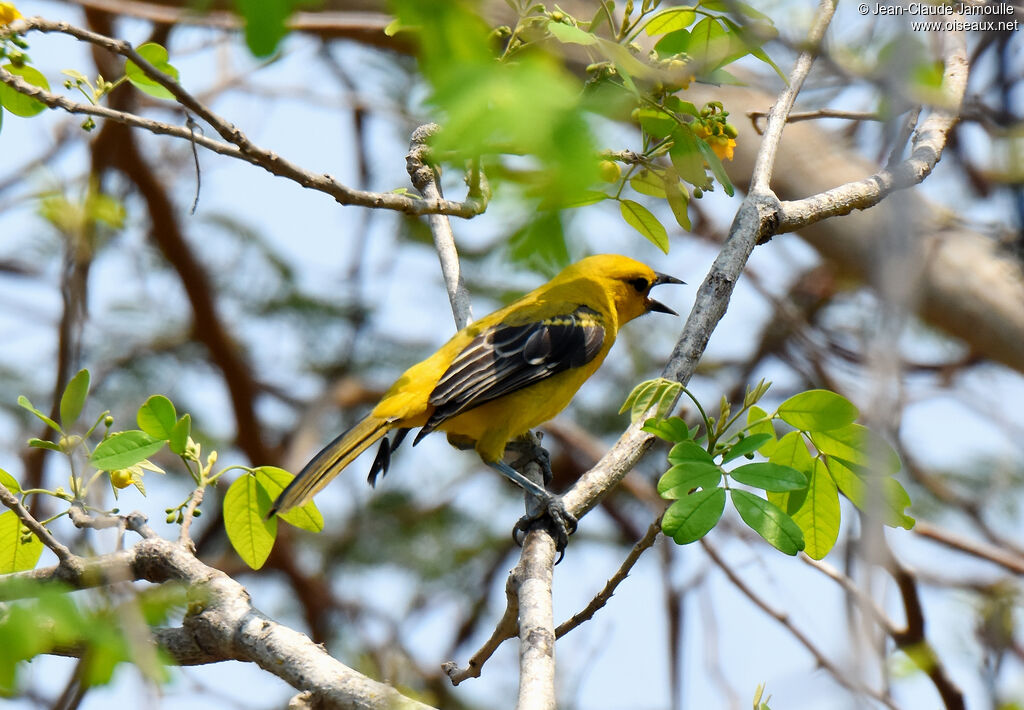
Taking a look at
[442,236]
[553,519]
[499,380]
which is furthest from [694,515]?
[499,380]

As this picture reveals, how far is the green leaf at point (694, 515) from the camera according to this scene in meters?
2.53

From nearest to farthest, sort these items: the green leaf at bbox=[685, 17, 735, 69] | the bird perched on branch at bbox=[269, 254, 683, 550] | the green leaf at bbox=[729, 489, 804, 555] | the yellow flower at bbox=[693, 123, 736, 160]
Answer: the green leaf at bbox=[729, 489, 804, 555]
the green leaf at bbox=[685, 17, 735, 69]
the yellow flower at bbox=[693, 123, 736, 160]
the bird perched on branch at bbox=[269, 254, 683, 550]

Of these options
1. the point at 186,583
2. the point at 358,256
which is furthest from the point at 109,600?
the point at 358,256

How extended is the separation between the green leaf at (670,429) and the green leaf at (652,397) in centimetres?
10

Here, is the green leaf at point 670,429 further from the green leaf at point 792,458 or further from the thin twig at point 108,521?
the thin twig at point 108,521

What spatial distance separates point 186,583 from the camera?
2916 millimetres

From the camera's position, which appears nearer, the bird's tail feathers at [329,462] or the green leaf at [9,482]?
the green leaf at [9,482]

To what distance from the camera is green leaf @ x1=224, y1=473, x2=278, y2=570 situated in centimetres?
321

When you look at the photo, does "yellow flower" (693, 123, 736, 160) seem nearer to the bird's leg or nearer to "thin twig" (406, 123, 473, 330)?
"thin twig" (406, 123, 473, 330)

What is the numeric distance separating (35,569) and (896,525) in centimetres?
248

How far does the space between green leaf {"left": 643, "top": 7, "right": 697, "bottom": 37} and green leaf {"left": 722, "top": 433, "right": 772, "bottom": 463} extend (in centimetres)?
146

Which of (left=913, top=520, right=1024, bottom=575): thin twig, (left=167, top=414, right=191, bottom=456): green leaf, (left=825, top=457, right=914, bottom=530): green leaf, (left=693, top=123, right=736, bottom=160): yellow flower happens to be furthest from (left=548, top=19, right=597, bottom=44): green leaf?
(left=913, top=520, right=1024, bottom=575): thin twig

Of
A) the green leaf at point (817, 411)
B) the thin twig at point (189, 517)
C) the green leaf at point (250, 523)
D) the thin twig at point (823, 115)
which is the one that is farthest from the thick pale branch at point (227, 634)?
the thin twig at point (823, 115)

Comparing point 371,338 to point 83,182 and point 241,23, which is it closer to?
point 83,182
